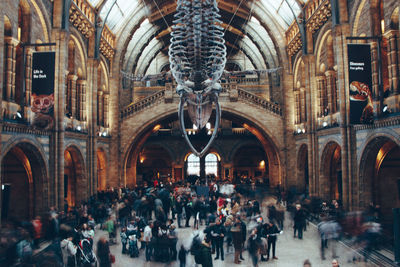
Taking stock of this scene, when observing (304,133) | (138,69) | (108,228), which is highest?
(138,69)

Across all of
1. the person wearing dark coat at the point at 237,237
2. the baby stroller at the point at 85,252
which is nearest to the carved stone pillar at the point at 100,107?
the baby stroller at the point at 85,252

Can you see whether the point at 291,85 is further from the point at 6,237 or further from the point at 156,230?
the point at 6,237

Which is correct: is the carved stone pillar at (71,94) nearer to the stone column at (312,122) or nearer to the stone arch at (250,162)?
the stone column at (312,122)

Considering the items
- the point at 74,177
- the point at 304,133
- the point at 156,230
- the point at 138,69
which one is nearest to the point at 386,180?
the point at 304,133

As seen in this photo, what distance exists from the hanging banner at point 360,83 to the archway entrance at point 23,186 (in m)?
11.5

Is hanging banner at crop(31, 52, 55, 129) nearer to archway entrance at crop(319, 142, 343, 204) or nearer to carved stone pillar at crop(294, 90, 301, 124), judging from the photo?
archway entrance at crop(319, 142, 343, 204)

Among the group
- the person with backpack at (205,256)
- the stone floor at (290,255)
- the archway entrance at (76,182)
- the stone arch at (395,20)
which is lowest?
the stone floor at (290,255)

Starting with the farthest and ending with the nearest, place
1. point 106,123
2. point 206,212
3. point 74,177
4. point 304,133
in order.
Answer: point 106,123 → point 304,133 → point 74,177 → point 206,212

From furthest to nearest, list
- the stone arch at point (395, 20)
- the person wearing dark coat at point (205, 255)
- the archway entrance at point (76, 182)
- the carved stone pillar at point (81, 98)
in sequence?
the carved stone pillar at point (81, 98), the archway entrance at point (76, 182), the stone arch at point (395, 20), the person wearing dark coat at point (205, 255)

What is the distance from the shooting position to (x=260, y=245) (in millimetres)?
8711

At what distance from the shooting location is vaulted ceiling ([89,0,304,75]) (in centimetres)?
2116

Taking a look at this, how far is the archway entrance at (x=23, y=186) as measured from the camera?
12977mm

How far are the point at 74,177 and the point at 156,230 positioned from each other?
10.1 metres

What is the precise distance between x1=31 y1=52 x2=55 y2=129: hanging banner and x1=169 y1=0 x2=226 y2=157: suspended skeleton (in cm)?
475
